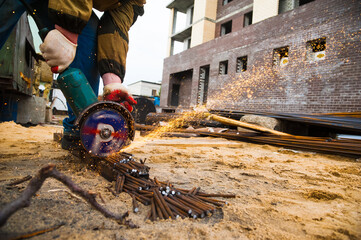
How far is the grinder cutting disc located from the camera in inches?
64.6

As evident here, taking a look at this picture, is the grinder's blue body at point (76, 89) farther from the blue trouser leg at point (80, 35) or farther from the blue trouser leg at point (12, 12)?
the blue trouser leg at point (12, 12)

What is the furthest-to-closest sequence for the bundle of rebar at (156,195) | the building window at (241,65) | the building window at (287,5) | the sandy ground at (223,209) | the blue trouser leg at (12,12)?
the building window at (241,65), the building window at (287,5), the blue trouser leg at (12,12), the bundle of rebar at (156,195), the sandy ground at (223,209)

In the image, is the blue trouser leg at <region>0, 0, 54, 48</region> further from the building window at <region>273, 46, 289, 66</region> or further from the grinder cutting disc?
the building window at <region>273, 46, 289, 66</region>

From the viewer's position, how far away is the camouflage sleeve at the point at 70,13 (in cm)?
152

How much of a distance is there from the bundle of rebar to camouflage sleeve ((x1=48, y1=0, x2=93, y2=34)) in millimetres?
1112

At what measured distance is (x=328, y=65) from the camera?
834 cm

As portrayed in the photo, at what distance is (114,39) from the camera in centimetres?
211

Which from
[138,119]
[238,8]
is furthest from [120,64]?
[238,8]

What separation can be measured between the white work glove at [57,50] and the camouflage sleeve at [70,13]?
0.29 feet

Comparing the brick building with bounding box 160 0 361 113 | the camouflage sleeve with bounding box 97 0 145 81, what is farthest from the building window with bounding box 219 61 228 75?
the camouflage sleeve with bounding box 97 0 145 81

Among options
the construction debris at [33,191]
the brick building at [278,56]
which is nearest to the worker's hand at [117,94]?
the construction debris at [33,191]

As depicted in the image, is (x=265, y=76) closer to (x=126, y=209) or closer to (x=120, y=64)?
(x=120, y=64)

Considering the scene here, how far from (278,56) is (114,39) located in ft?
34.7

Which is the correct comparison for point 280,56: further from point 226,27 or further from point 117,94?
point 117,94
